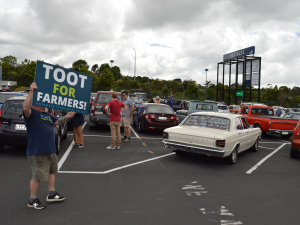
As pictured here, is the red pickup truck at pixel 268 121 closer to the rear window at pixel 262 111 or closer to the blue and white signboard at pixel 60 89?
the rear window at pixel 262 111

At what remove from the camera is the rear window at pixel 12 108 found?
7.75 m

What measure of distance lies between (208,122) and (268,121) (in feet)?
22.5

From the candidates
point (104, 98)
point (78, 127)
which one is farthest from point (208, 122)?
point (104, 98)

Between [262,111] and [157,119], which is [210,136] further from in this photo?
[262,111]

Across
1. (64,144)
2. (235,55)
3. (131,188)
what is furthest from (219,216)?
(235,55)

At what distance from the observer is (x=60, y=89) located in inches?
193

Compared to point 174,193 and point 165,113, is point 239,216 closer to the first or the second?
point 174,193

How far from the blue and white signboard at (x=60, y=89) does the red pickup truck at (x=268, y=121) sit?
10.6 metres

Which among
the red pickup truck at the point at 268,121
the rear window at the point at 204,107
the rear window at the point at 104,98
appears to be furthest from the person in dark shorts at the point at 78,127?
the red pickup truck at the point at 268,121

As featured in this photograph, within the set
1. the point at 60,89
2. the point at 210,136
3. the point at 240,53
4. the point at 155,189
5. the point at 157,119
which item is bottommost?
the point at 155,189

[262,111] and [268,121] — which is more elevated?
[262,111]

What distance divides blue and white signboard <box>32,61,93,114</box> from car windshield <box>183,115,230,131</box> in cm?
384

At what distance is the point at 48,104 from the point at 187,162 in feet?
14.4

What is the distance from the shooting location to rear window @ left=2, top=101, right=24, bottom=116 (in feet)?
25.4
